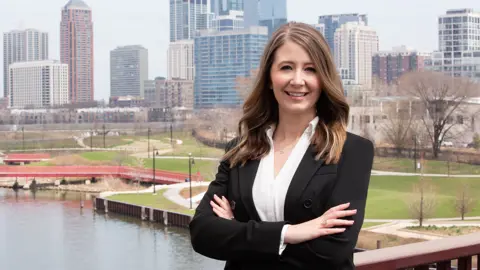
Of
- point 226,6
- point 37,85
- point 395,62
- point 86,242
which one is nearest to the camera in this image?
point 86,242

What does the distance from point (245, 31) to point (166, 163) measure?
177 ft

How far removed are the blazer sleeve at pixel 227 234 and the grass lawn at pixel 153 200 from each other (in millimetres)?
18693

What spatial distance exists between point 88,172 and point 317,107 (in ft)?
106

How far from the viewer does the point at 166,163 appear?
3556cm

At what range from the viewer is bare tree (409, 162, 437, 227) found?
17.9 m

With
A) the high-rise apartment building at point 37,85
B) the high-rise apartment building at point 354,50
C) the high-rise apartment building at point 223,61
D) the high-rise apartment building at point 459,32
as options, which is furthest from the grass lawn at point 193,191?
the high-rise apartment building at point 37,85

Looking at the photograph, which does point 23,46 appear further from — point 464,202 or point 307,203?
point 307,203

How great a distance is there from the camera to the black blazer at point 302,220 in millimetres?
1158

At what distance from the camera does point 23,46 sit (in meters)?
94.1

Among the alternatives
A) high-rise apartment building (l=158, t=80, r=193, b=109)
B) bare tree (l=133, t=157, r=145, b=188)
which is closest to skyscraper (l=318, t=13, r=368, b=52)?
high-rise apartment building (l=158, t=80, r=193, b=109)

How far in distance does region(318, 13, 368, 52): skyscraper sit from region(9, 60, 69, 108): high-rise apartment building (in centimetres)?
2820

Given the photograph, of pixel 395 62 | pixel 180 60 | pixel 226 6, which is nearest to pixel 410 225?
pixel 395 62

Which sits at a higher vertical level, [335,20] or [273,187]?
[335,20]

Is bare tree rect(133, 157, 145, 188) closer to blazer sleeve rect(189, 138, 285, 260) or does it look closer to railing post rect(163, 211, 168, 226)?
railing post rect(163, 211, 168, 226)
